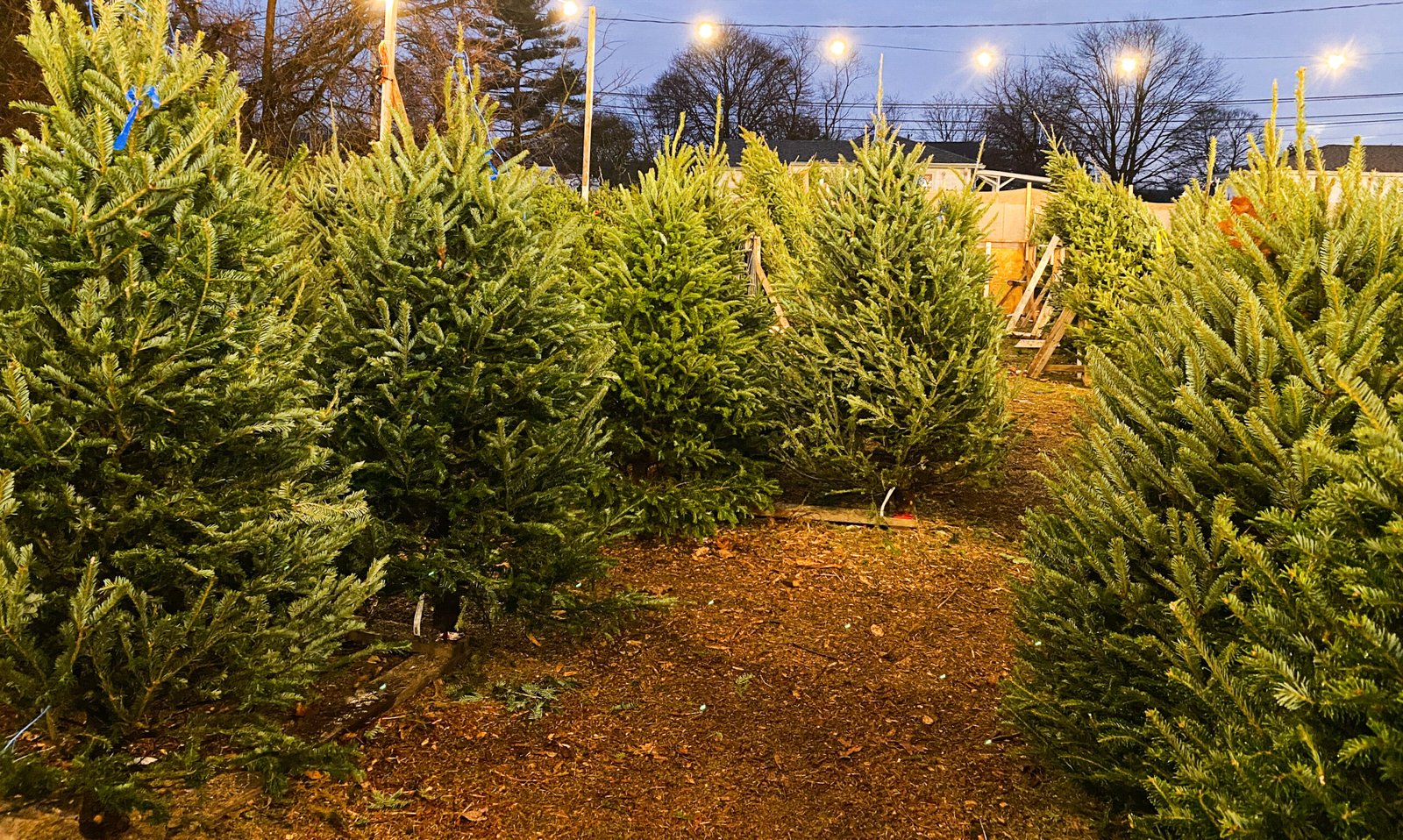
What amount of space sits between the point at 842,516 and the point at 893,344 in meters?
1.36

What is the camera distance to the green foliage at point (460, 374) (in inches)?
164

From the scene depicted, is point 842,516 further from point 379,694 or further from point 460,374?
point 379,694

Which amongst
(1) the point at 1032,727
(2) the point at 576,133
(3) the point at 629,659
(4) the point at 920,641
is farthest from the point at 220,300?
(2) the point at 576,133

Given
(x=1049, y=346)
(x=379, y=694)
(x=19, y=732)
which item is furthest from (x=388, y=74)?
(x=1049, y=346)

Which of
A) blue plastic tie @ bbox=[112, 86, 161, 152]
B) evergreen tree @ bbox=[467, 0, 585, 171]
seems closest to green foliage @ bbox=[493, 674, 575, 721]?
blue plastic tie @ bbox=[112, 86, 161, 152]

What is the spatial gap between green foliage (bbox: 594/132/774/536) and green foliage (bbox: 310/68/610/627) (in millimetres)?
1731

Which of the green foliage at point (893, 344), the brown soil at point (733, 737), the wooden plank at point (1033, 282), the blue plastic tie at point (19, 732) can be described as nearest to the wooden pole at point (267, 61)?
the wooden plank at point (1033, 282)

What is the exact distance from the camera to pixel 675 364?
6285 mm

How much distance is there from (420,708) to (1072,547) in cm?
269

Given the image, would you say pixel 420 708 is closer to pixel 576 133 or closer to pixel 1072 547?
pixel 1072 547

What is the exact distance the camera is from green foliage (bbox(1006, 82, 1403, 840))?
163 cm

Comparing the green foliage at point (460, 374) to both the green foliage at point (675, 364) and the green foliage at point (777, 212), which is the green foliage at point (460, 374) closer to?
the green foliage at point (675, 364)

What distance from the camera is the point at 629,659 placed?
471 centimetres

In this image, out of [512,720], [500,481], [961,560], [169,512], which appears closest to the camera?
[169,512]
